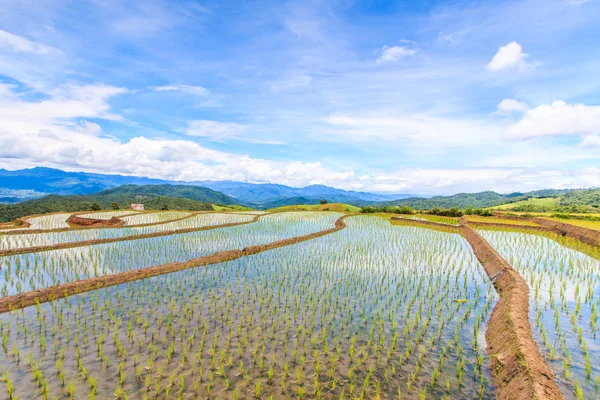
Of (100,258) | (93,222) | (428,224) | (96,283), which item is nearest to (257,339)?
(96,283)

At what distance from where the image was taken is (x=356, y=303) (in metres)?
8.30

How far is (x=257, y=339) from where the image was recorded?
6191 millimetres

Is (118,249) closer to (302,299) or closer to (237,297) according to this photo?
(237,297)

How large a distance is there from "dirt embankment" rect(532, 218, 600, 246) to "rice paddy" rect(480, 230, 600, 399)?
3.91m

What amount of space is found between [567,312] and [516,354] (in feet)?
13.1

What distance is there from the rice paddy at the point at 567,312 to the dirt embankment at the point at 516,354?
0.30 metres

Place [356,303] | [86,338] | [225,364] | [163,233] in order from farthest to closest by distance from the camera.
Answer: [163,233]
[356,303]
[86,338]
[225,364]

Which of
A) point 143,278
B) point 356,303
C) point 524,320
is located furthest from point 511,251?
point 143,278

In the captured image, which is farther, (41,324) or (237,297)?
(237,297)

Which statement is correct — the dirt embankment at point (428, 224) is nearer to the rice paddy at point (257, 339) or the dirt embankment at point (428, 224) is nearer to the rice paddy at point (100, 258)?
the rice paddy at point (100, 258)

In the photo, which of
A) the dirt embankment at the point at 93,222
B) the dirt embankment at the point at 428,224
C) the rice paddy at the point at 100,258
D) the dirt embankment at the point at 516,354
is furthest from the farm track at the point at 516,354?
the dirt embankment at the point at 93,222

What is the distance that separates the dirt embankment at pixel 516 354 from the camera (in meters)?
4.39

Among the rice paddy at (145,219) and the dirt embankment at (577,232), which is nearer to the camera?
the dirt embankment at (577,232)

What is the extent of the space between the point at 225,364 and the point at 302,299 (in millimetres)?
3561
